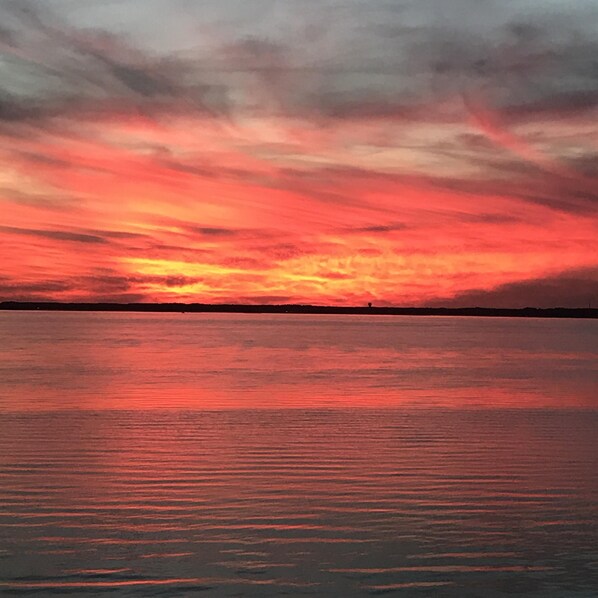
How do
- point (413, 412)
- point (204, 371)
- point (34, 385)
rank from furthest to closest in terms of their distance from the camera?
point (204, 371) < point (34, 385) < point (413, 412)

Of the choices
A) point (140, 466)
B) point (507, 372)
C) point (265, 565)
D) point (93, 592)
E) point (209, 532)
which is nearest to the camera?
point (93, 592)

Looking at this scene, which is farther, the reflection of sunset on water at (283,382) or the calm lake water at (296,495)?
the reflection of sunset on water at (283,382)

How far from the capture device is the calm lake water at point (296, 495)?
35.0 feet

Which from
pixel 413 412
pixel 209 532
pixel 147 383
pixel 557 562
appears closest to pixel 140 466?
pixel 209 532

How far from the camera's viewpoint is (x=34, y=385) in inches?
1479

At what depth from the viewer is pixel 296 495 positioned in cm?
1518

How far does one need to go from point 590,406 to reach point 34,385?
816 inches

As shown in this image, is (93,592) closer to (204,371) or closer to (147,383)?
(147,383)

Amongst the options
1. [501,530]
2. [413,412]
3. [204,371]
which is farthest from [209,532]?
[204,371]

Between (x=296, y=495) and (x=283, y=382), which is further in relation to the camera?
(x=283, y=382)

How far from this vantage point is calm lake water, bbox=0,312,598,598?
1066 cm

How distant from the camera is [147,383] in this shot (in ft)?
129

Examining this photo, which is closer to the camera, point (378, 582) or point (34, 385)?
point (378, 582)

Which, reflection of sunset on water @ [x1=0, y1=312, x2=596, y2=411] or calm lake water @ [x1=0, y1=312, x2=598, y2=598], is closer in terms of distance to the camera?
calm lake water @ [x1=0, y1=312, x2=598, y2=598]
